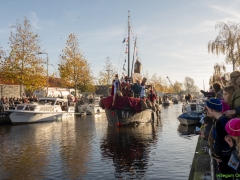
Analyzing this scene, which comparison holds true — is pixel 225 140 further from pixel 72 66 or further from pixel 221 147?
pixel 72 66

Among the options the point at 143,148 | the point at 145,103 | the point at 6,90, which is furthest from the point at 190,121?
the point at 6,90

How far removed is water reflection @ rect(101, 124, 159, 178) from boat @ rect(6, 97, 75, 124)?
12.8 metres

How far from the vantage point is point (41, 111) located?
1209 inches

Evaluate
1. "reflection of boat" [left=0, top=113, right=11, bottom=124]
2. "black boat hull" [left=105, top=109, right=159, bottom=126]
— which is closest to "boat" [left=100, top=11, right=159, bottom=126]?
"black boat hull" [left=105, top=109, right=159, bottom=126]

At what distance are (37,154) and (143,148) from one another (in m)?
4.92

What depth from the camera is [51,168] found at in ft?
36.9

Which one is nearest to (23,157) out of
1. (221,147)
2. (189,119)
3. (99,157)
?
(99,157)

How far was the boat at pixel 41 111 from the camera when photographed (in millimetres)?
28705

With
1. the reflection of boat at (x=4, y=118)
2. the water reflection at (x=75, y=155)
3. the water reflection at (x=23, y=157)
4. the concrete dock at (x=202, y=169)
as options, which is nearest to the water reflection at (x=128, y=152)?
the water reflection at (x=75, y=155)

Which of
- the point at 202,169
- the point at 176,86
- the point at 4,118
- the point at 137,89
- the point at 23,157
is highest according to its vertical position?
the point at 176,86

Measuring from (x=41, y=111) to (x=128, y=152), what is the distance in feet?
61.7

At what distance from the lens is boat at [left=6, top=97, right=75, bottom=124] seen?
28.7 m

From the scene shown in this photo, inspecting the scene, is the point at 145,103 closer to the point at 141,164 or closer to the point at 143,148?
the point at 143,148

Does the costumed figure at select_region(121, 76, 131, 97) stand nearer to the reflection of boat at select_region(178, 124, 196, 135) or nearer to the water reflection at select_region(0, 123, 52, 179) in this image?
the reflection of boat at select_region(178, 124, 196, 135)
